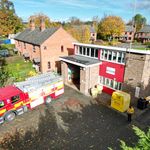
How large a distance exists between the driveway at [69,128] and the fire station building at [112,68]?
129 inches

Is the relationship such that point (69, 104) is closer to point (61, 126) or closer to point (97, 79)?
point (61, 126)

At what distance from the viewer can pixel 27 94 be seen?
47.2ft

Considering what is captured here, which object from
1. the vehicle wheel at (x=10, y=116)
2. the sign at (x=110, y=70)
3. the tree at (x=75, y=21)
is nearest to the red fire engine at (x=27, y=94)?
the vehicle wheel at (x=10, y=116)

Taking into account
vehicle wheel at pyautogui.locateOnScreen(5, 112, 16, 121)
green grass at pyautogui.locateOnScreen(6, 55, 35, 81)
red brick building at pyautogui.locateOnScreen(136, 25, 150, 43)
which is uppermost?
red brick building at pyautogui.locateOnScreen(136, 25, 150, 43)

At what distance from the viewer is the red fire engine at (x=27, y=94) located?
13195 millimetres

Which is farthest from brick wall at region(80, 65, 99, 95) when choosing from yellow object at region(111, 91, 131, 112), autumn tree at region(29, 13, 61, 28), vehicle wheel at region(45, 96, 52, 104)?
autumn tree at region(29, 13, 61, 28)

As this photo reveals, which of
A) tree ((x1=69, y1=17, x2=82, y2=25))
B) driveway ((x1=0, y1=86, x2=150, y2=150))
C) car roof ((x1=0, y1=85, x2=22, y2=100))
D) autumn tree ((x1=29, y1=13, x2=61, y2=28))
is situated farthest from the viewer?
tree ((x1=69, y1=17, x2=82, y2=25))

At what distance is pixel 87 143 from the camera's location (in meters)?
11.2

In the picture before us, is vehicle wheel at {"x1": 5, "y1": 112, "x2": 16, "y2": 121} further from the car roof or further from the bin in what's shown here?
the bin

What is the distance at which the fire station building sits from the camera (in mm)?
15102

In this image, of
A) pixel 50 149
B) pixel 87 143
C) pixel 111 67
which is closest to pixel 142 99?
pixel 111 67

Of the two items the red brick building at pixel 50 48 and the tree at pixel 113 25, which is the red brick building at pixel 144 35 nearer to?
the tree at pixel 113 25

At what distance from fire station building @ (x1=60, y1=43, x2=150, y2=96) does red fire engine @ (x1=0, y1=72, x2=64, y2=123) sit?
4.05 metres

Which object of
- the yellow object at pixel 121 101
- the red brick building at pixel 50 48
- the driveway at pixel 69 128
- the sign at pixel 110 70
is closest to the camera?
the driveway at pixel 69 128
